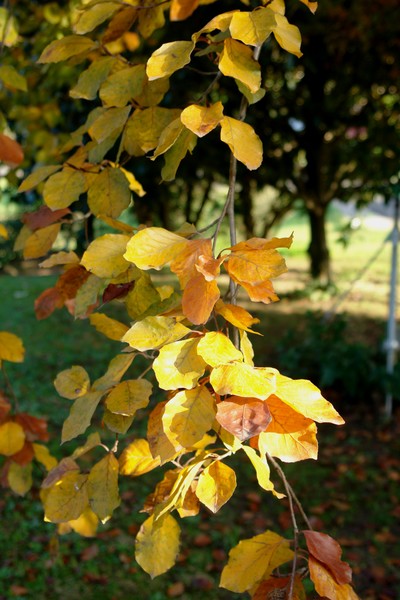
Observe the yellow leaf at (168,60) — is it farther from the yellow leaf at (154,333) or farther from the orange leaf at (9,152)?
the orange leaf at (9,152)

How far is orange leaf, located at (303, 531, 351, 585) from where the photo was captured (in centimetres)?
72

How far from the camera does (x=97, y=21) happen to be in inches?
40.3

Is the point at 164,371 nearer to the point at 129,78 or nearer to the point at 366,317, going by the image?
the point at 129,78

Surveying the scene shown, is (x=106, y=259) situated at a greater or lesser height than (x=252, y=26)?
lesser

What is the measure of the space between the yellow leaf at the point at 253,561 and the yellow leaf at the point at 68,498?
213 millimetres

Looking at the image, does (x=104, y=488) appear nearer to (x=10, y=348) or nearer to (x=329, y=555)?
(x=329, y=555)

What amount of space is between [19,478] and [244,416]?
78 centimetres

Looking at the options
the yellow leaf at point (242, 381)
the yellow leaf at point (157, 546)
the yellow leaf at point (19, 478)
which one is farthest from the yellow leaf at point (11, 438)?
the yellow leaf at point (242, 381)

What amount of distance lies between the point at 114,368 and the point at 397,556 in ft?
8.08

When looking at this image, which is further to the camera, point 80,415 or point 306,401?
point 80,415

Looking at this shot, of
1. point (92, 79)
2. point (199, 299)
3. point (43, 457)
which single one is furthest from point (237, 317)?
point (43, 457)

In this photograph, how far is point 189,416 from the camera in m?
0.68

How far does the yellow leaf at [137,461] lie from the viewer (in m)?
0.92

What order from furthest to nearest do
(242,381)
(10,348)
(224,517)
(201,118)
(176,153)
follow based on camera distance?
(224,517)
(10,348)
(176,153)
(201,118)
(242,381)
